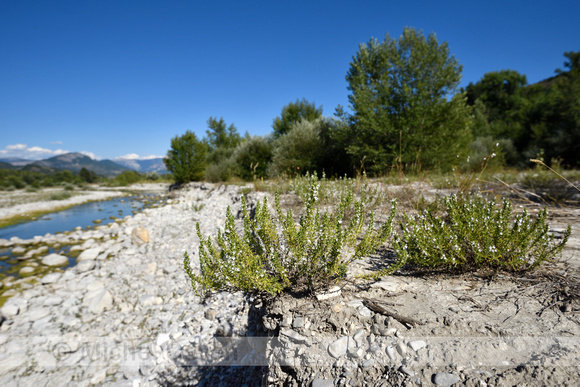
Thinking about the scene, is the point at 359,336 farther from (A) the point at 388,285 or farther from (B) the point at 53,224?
(B) the point at 53,224

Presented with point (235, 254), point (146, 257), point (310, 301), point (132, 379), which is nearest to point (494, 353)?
point (310, 301)

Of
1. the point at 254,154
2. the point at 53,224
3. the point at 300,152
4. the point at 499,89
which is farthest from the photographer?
the point at 499,89

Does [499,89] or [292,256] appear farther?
[499,89]

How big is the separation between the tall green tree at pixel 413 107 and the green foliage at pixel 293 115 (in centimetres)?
848

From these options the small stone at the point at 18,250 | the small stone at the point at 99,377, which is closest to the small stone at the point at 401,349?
the small stone at the point at 99,377

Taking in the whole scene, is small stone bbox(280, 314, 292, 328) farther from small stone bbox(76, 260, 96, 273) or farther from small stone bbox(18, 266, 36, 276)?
small stone bbox(18, 266, 36, 276)

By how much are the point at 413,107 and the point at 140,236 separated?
11.5 meters

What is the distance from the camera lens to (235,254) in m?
2.19

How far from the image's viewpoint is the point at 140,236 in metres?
7.70

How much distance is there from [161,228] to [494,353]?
8907 millimetres

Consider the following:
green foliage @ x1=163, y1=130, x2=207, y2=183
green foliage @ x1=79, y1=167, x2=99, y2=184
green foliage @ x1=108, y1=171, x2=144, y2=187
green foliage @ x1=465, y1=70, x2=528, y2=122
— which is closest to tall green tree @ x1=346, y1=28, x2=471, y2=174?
green foliage @ x1=163, y1=130, x2=207, y2=183

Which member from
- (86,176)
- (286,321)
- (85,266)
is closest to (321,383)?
(286,321)

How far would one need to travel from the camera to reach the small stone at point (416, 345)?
1585mm

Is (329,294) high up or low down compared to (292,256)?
down
